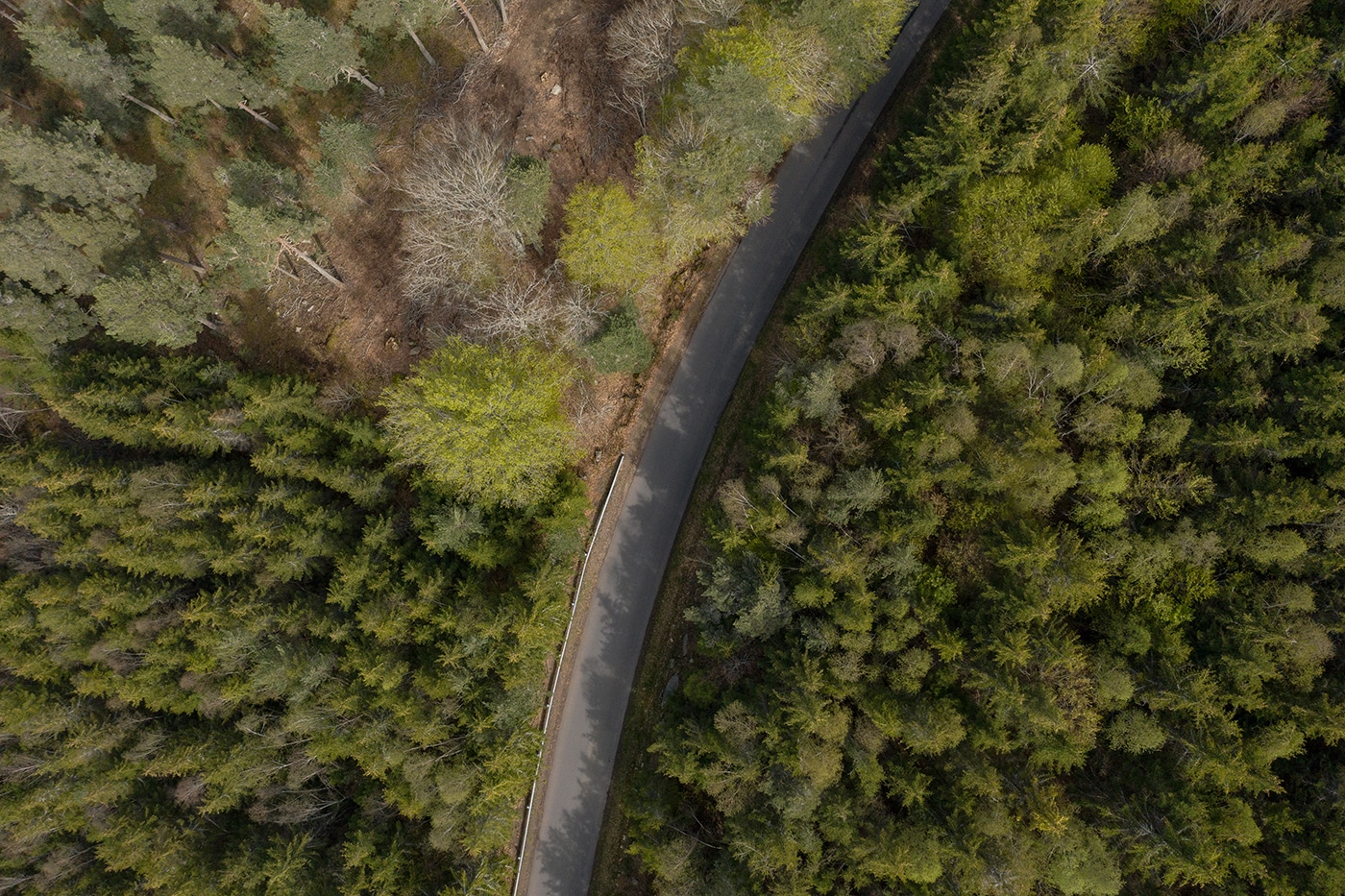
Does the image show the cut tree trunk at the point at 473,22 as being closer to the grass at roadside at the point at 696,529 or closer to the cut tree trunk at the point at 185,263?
Result: the cut tree trunk at the point at 185,263

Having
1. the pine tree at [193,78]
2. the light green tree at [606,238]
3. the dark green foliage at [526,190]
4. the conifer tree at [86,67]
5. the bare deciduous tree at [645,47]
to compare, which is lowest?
the light green tree at [606,238]

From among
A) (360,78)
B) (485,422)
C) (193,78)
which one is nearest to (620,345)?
(485,422)

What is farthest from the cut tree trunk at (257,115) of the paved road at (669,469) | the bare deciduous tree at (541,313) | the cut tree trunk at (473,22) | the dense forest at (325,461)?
the paved road at (669,469)

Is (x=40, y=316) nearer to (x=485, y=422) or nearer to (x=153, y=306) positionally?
(x=153, y=306)

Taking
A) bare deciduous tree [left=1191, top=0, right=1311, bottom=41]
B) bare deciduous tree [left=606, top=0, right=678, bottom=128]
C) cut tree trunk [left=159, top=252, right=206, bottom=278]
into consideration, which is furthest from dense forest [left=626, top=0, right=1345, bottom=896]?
cut tree trunk [left=159, top=252, right=206, bottom=278]

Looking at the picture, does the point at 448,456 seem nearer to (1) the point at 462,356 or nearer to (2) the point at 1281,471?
(1) the point at 462,356

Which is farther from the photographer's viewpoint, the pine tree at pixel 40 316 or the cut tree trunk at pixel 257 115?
the cut tree trunk at pixel 257 115
